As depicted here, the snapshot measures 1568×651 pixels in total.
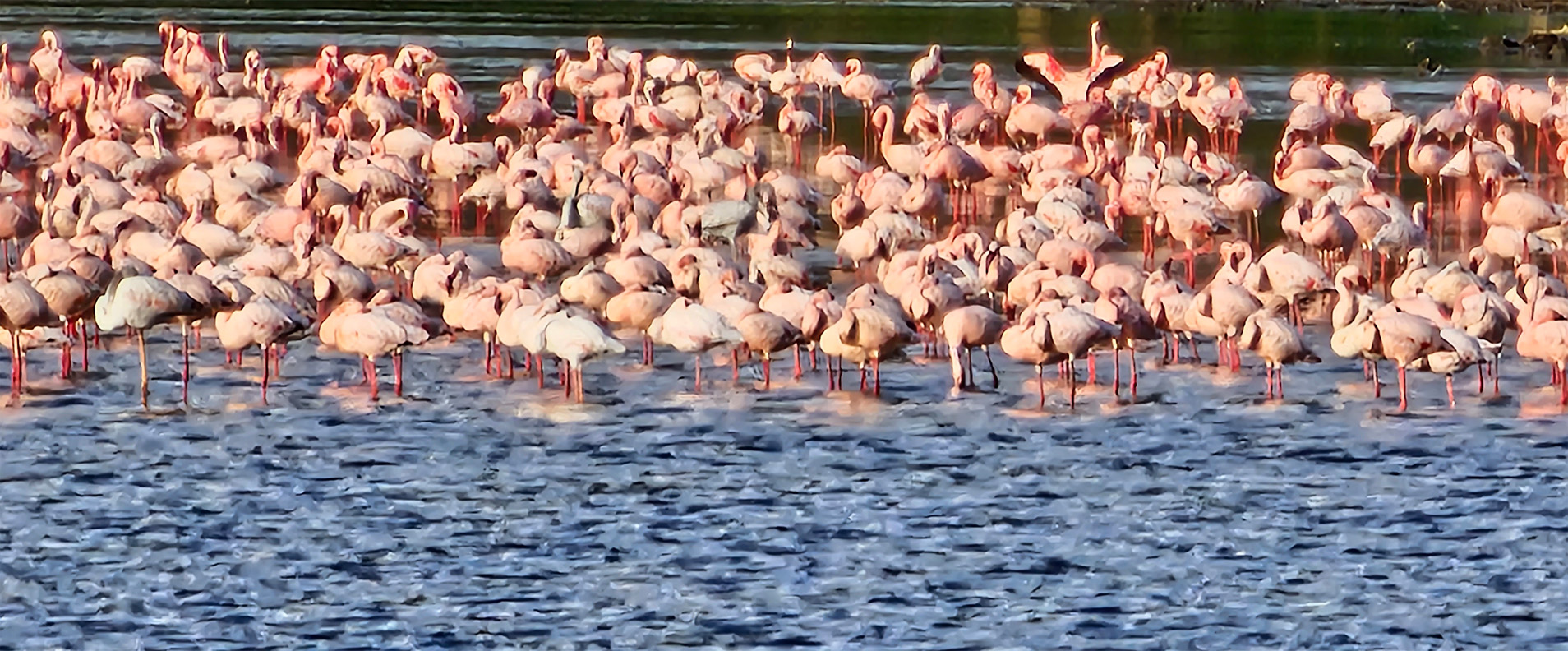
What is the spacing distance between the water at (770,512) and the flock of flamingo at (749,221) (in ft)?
0.93

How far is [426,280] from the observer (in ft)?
47.2

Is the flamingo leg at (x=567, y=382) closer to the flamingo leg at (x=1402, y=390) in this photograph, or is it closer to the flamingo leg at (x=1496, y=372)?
the flamingo leg at (x=1402, y=390)

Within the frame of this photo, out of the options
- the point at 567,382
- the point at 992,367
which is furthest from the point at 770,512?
the point at 992,367

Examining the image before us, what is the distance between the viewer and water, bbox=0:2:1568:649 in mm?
9812

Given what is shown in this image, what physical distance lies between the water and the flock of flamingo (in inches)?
11.2

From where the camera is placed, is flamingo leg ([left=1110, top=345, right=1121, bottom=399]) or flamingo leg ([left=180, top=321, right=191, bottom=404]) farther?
flamingo leg ([left=1110, top=345, right=1121, bottom=399])

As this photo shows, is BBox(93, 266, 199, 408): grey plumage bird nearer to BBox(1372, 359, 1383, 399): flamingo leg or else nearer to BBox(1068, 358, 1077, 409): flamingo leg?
BBox(1068, 358, 1077, 409): flamingo leg

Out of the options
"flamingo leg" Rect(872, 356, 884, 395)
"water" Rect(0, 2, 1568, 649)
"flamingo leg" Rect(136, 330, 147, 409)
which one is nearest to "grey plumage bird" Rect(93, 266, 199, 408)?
"flamingo leg" Rect(136, 330, 147, 409)

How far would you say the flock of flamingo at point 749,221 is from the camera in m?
13.3

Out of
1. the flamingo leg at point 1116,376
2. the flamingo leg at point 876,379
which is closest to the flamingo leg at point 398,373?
the flamingo leg at point 876,379

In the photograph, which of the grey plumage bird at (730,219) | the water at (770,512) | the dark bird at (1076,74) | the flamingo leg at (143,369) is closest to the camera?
the water at (770,512)

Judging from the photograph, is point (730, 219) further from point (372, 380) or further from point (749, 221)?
point (372, 380)

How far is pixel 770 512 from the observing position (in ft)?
37.0

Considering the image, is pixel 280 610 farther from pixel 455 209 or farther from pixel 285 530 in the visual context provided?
pixel 455 209
